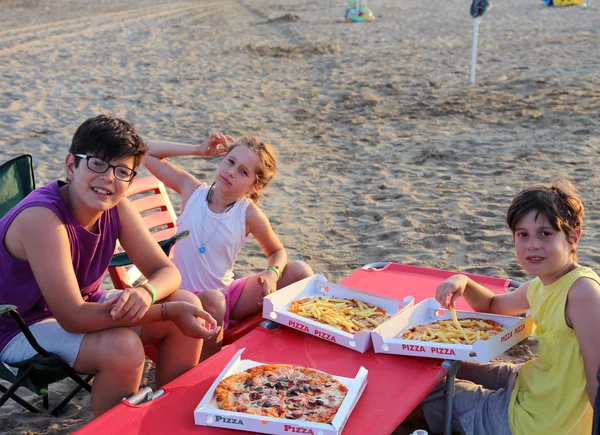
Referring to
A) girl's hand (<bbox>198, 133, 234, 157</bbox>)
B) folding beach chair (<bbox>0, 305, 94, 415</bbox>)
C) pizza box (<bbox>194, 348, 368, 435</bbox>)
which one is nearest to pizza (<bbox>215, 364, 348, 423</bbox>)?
pizza box (<bbox>194, 348, 368, 435</bbox>)

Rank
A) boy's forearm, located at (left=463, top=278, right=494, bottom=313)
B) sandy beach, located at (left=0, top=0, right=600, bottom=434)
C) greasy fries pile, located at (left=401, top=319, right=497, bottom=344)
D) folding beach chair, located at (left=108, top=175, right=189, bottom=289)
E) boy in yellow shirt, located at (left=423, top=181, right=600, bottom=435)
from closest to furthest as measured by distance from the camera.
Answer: boy in yellow shirt, located at (left=423, top=181, right=600, bottom=435) → greasy fries pile, located at (left=401, top=319, right=497, bottom=344) → boy's forearm, located at (left=463, top=278, right=494, bottom=313) → folding beach chair, located at (left=108, top=175, right=189, bottom=289) → sandy beach, located at (left=0, top=0, right=600, bottom=434)

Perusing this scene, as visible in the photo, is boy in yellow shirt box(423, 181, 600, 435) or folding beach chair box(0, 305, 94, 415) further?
folding beach chair box(0, 305, 94, 415)

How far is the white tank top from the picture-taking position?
352 cm

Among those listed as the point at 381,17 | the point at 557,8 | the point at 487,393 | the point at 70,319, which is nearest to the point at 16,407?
the point at 70,319

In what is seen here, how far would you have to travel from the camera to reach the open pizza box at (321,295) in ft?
9.21

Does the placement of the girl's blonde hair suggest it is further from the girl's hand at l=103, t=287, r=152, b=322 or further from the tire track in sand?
the tire track in sand

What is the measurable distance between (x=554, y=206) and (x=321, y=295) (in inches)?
47.0

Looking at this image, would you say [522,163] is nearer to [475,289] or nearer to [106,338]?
[475,289]

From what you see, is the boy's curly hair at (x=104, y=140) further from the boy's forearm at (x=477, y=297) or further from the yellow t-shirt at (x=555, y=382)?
the yellow t-shirt at (x=555, y=382)

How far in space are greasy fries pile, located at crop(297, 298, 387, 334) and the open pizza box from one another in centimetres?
5

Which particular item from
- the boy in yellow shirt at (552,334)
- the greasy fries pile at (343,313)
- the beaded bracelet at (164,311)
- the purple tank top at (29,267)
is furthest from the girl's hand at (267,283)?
the boy in yellow shirt at (552,334)

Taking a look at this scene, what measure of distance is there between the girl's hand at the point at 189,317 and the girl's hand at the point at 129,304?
0.37ft

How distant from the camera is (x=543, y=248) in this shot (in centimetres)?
251

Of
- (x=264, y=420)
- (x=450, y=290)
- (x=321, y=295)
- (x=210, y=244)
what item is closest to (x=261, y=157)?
(x=210, y=244)
